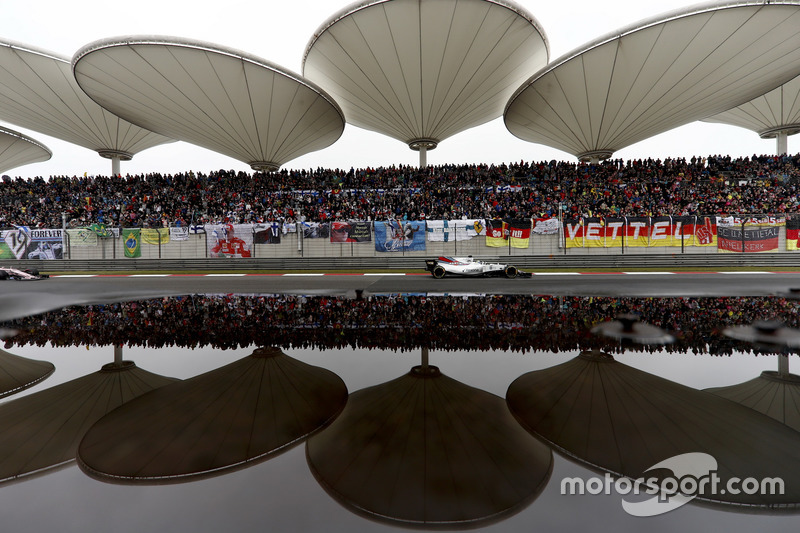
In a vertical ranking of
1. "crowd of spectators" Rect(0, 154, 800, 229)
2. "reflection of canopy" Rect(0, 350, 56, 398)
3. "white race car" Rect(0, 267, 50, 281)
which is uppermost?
"crowd of spectators" Rect(0, 154, 800, 229)

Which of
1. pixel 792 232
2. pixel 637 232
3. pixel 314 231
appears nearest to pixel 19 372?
pixel 314 231

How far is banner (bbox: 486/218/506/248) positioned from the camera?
1783 centimetres

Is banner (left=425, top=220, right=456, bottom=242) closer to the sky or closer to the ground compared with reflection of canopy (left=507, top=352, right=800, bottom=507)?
closer to the sky

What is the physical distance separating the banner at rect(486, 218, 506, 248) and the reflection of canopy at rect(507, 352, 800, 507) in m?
15.0

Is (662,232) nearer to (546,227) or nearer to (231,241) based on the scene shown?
(546,227)

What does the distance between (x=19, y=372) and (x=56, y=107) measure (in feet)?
99.2

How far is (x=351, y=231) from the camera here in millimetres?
18375

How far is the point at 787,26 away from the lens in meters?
13.5

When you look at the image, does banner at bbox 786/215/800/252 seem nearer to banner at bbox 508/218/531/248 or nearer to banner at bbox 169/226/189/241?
banner at bbox 508/218/531/248

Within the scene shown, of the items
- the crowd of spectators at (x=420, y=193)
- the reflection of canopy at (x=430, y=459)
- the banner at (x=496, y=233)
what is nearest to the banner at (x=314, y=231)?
the crowd of spectators at (x=420, y=193)

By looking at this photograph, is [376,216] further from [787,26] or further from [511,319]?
[787,26]

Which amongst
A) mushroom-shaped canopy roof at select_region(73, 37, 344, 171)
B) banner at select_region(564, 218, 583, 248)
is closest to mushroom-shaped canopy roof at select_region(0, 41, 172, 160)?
mushroom-shaped canopy roof at select_region(73, 37, 344, 171)

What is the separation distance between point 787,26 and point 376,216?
20.0 meters

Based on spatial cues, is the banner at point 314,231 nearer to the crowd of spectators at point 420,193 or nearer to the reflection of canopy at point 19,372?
the crowd of spectators at point 420,193
